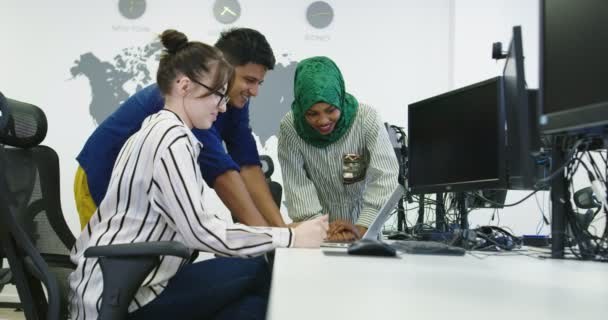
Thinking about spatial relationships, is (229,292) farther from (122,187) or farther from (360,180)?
(360,180)

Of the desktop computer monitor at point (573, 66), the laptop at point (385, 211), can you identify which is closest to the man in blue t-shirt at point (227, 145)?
the laptop at point (385, 211)

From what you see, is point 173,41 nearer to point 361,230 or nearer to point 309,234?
point 309,234

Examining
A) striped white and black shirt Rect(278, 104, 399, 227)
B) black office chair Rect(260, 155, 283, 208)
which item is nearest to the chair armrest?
striped white and black shirt Rect(278, 104, 399, 227)

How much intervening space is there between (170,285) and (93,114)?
3.09 meters

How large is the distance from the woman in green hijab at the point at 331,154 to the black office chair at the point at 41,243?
0.90 metres

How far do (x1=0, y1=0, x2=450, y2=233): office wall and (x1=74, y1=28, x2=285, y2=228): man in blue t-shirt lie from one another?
6.30 ft

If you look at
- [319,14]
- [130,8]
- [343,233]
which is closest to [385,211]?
[343,233]

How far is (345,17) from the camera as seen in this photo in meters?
4.32

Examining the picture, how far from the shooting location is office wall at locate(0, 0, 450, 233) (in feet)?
13.5

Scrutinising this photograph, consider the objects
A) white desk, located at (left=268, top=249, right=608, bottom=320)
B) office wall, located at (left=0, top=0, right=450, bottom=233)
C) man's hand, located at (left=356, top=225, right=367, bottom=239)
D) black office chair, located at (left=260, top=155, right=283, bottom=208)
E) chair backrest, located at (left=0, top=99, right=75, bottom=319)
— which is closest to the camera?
white desk, located at (left=268, top=249, right=608, bottom=320)

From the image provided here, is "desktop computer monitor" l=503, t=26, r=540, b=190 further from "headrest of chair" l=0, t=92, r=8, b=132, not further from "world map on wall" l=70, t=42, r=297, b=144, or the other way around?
"world map on wall" l=70, t=42, r=297, b=144

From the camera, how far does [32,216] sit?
1.59 metres

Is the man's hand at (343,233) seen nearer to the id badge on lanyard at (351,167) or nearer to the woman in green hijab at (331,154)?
the woman in green hijab at (331,154)

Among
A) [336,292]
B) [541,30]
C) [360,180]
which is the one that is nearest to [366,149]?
[360,180]
